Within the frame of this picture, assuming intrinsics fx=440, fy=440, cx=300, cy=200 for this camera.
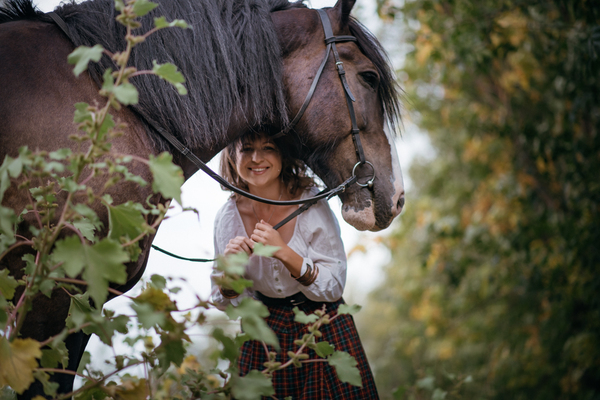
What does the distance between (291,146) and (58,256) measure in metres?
1.30

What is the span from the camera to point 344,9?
6.27 ft

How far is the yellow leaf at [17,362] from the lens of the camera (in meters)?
0.84

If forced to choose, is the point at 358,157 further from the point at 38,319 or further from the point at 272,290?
the point at 38,319

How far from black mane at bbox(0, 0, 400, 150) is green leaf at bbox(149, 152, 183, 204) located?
0.74m

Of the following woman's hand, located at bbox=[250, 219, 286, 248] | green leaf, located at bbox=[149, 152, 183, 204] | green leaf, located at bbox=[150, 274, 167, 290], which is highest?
woman's hand, located at bbox=[250, 219, 286, 248]

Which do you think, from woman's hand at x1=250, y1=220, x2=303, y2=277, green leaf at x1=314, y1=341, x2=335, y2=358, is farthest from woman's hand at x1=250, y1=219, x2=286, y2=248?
green leaf at x1=314, y1=341, x2=335, y2=358

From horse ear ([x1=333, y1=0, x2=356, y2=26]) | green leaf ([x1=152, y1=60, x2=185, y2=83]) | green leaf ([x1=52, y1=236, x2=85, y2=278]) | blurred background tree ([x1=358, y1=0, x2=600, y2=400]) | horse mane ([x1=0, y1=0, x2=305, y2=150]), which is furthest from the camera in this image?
blurred background tree ([x1=358, y1=0, x2=600, y2=400])

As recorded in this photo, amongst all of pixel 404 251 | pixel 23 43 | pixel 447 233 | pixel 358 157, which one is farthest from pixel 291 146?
pixel 404 251

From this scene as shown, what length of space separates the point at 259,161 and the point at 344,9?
76 centimetres

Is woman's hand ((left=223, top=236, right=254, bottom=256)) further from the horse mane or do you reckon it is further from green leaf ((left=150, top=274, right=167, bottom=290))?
green leaf ((left=150, top=274, right=167, bottom=290))

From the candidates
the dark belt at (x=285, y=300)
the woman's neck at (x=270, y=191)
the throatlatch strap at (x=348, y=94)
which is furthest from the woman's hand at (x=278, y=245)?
the throatlatch strap at (x=348, y=94)

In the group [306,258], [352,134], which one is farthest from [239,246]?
[352,134]

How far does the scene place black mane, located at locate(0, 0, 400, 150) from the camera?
1.53m

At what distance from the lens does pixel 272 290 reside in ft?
6.25
